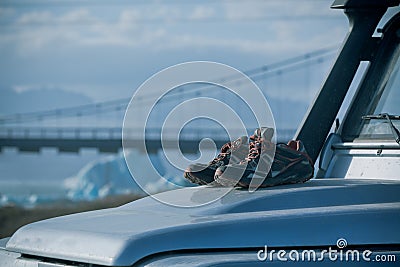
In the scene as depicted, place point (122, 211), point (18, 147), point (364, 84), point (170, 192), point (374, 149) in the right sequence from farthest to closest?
point (18, 147) → point (364, 84) → point (374, 149) → point (170, 192) → point (122, 211)

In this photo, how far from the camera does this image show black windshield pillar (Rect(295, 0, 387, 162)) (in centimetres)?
519

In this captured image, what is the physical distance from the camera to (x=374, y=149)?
4750 millimetres

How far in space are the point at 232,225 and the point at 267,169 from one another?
1.99ft

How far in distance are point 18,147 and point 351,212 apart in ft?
191

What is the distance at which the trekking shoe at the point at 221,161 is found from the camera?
14.0 feet

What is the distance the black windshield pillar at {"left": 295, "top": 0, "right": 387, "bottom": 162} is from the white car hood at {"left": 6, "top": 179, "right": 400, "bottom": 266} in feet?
3.43

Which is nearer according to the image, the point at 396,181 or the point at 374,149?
the point at 396,181

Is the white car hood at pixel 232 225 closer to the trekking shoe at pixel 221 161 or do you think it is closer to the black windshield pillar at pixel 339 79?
the trekking shoe at pixel 221 161

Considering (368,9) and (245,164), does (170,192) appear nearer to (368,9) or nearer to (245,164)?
(245,164)

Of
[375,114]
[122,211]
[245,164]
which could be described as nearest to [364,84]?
[375,114]

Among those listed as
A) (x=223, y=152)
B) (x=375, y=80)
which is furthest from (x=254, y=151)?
(x=375, y=80)

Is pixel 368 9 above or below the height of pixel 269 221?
above

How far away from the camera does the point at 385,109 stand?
4.92 metres

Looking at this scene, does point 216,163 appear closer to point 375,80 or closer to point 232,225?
point 232,225
